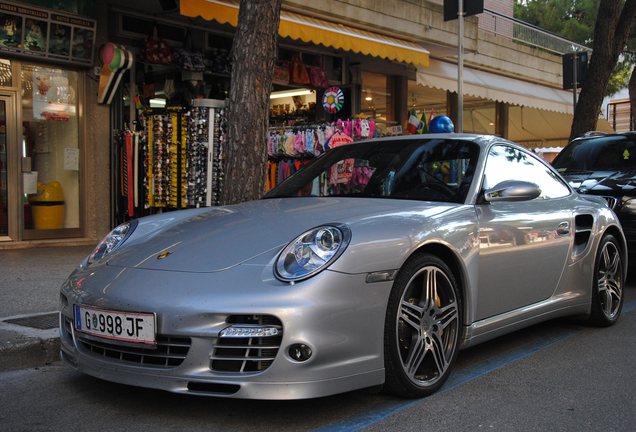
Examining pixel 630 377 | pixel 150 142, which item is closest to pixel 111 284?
pixel 630 377

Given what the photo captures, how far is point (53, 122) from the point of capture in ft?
29.7

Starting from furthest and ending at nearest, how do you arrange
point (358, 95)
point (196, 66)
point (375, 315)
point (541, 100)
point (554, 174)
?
point (541, 100)
point (358, 95)
point (196, 66)
point (554, 174)
point (375, 315)

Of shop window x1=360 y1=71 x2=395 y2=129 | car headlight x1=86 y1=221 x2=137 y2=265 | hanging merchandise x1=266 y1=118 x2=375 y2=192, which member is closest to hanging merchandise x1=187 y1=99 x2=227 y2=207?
hanging merchandise x1=266 y1=118 x2=375 y2=192

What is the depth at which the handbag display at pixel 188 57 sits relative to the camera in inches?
390

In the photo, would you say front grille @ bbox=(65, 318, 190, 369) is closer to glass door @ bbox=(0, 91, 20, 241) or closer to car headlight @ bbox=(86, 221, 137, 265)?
car headlight @ bbox=(86, 221, 137, 265)

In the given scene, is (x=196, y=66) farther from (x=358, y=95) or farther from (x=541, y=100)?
(x=541, y=100)

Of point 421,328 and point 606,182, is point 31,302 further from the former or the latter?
point 606,182

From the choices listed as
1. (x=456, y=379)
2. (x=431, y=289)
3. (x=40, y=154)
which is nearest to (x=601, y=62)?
(x=40, y=154)

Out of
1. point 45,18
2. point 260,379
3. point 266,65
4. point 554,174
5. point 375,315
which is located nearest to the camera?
point 260,379

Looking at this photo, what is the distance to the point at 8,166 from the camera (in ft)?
28.2

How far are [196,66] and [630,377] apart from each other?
27.1 feet

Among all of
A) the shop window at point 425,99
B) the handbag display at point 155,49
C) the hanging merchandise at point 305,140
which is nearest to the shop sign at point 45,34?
the handbag display at point 155,49

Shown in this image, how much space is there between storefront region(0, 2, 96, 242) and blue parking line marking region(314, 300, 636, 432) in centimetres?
717

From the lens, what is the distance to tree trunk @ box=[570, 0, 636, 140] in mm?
11648
